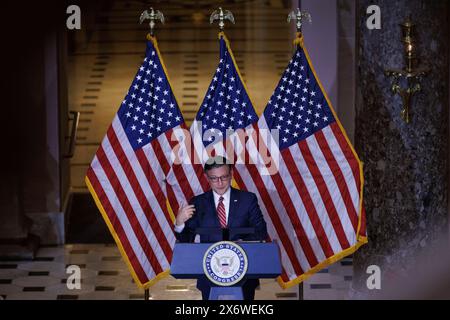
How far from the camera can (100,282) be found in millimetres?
13547

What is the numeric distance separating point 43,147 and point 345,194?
15.7ft

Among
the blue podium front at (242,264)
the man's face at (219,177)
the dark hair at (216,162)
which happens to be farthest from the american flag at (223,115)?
the blue podium front at (242,264)

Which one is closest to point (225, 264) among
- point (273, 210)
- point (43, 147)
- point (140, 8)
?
point (273, 210)

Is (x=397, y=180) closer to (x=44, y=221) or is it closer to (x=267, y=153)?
(x=267, y=153)

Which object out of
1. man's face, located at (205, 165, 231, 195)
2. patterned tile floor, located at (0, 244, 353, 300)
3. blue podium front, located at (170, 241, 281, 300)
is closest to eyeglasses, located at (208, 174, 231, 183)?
man's face, located at (205, 165, 231, 195)

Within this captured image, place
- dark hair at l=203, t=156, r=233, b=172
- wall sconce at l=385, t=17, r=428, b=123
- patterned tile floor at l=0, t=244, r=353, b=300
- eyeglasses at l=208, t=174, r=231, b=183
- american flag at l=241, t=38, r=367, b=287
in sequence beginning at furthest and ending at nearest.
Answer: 1. patterned tile floor at l=0, t=244, r=353, b=300
2. american flag at l=241, t=38, r=367, b=287
3. wall sconce at l=385, t=17, r=428, b=123
4. eyeglasses at l=208, t=174, r=231, b=183
5. dark hair at l=203, t=156, r=233, b=172

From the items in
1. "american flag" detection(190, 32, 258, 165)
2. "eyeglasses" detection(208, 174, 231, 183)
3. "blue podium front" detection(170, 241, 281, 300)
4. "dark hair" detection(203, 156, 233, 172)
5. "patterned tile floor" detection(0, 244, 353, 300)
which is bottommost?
"patterned tile floor" detection(0, 244, 353, 300)

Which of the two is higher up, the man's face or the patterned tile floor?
the man's face

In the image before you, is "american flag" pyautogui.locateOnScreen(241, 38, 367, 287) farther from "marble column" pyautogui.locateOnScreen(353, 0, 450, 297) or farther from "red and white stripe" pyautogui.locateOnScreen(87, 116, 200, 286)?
"red and white stripe" pyautogui.locateOnScreen(87, 116, 200, 286)

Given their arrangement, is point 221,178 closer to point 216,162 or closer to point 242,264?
point 216,162

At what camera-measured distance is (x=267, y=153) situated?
11.0 metres

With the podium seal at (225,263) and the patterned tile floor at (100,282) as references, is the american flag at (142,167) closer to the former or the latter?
the podium seal at (225,263)

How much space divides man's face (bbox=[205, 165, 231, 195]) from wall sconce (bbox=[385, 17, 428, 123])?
165 cm

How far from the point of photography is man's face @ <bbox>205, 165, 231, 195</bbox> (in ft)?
32.8
